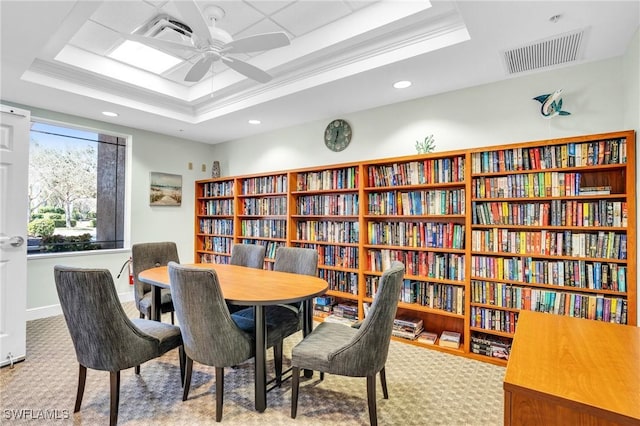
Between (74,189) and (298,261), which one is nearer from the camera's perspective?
(298,261)

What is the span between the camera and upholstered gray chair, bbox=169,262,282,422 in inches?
71.1

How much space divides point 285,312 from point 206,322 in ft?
2.60

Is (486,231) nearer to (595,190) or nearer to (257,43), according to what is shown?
(595,190)

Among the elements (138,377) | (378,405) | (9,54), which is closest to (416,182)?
(378,405)

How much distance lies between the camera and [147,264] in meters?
3.29

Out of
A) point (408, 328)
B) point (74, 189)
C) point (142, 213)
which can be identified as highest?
point (74, 189)

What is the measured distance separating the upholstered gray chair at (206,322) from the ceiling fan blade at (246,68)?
151 centimetres

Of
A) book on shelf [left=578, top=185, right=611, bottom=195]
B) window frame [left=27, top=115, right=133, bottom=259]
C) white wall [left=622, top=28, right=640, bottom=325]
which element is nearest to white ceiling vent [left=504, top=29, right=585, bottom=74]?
white wall [left=622, top=28, right=640, bottom=325]

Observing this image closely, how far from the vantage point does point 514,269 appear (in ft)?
8.84

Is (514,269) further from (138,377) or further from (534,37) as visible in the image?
(138,377)

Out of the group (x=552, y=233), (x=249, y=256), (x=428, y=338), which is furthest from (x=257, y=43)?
(x=428, y=338)

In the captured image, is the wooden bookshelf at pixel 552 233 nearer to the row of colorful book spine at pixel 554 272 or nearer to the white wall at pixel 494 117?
the row of colorful book spine at pixel 554 272

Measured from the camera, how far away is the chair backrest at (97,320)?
5.73 ft

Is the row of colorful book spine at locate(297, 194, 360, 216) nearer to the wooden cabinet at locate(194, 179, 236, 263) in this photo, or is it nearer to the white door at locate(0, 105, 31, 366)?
the wooden cabinet at locate(194, 179, 236, 263)
